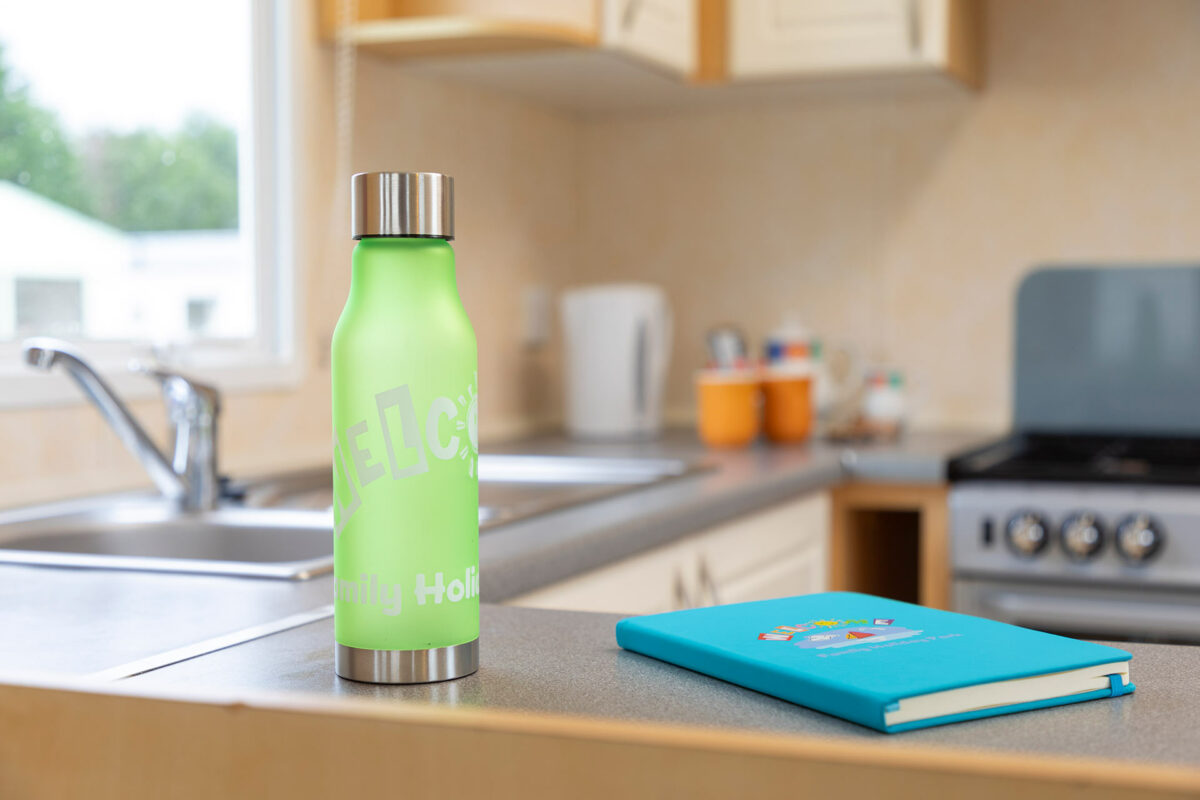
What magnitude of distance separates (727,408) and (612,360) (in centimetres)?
28

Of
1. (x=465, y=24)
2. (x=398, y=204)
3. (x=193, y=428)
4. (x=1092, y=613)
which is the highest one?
(x=465, y=24)

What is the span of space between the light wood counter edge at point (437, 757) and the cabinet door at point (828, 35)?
77.2 inches

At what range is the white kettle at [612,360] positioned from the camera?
8.32ft

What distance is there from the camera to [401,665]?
0.69m

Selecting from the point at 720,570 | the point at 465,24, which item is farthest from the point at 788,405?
the point at 465,24

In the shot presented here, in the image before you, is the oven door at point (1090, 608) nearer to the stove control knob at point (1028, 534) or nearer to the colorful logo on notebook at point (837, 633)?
the stove control knob at point (1028, 534)

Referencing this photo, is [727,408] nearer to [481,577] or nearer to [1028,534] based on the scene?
[1028,534]

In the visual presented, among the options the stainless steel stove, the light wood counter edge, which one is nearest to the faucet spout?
the light wood counter edge

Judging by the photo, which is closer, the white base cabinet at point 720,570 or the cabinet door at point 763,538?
the white base cabinet at point 720,570

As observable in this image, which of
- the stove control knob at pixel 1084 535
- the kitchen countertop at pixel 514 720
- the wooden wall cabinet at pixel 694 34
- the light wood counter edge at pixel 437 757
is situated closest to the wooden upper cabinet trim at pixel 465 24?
the wooden wall cabinet at pixel 694 34

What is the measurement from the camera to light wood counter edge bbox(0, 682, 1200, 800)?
1.69 ft

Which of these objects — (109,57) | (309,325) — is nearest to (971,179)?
(309,325)

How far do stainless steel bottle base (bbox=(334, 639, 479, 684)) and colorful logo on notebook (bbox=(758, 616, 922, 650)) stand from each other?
0.54 ft

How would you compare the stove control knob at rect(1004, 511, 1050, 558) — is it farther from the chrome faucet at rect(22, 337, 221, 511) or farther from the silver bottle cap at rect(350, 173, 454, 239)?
the silver bottle cap at rect(350, 173, 454, 239)
